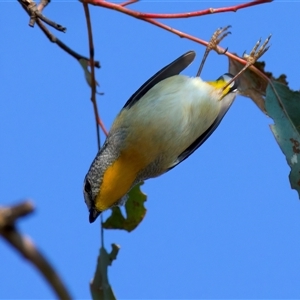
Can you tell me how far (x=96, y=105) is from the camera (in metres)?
3.53

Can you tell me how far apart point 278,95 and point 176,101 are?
75 cm

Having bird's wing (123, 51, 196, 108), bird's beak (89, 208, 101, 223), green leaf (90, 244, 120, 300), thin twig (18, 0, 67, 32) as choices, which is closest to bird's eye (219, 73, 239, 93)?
bird's wing (123, 51, 196, 108)

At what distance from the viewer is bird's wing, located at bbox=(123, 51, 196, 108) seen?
4164 millimetres

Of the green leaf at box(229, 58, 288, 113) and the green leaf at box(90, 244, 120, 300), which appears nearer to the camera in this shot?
the green leaf at box(90, 244, 120, 300)

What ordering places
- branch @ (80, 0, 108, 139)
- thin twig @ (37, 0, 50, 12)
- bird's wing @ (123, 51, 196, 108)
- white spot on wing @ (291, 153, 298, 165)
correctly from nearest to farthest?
1. branch @ (80, 0, 108, 139)
2. thin twig @ (37, 0, 50, 12)
3. white spot on wing @ (291, 153, 298, 165)
4. bird's wing @ (123, 51, 196, 108)

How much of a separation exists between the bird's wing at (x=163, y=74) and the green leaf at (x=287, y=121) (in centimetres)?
78

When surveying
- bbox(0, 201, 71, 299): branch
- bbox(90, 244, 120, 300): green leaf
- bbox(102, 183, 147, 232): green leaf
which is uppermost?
bbox(102, 183, 147, 232): green leaf

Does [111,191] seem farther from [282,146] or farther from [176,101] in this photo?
[282,146]

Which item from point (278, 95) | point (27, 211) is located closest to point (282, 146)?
point (278, 95)

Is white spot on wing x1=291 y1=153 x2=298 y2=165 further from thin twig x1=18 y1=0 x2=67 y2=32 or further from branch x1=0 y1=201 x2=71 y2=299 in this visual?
branch x1=0 y1=201 x2=71 y2=299

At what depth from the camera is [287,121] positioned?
12.3 ft

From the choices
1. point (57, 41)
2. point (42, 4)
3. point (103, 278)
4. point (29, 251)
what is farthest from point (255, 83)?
point (29, 251)

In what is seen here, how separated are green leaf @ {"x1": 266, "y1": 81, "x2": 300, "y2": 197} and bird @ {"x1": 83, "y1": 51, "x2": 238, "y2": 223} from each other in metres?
0.60

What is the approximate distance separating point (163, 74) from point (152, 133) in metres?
0.59
